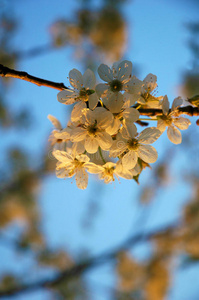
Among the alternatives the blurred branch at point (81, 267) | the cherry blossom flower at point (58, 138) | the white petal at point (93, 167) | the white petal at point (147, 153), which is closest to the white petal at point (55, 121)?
the cherry blossom flower at point (58, 138)

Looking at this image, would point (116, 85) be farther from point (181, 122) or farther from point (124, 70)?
point (181, 122)

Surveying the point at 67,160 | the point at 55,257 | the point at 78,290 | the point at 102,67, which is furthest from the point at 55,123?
the point at 78,290

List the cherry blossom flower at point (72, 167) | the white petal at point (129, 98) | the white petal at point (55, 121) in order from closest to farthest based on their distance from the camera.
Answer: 1. the white petal at point (129, 98)
2. the cherry blossom flower at point (72, 167)
3. the white petal at point (55, 121)

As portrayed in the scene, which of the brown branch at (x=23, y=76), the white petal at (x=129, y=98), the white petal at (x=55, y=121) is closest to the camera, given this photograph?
the brown branch at (x=23, y=76)

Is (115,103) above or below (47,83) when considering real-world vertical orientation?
below

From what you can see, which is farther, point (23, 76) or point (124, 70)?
point (124, 70)

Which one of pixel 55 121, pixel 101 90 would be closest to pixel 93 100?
pixel 101 90

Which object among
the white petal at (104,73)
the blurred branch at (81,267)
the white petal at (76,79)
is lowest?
the white petal at (104,73)

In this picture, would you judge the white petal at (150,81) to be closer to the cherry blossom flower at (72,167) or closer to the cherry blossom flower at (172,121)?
the cherry blossom flower at (172,121)

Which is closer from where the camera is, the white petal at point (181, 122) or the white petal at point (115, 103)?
the white petal at point (115, 103)
